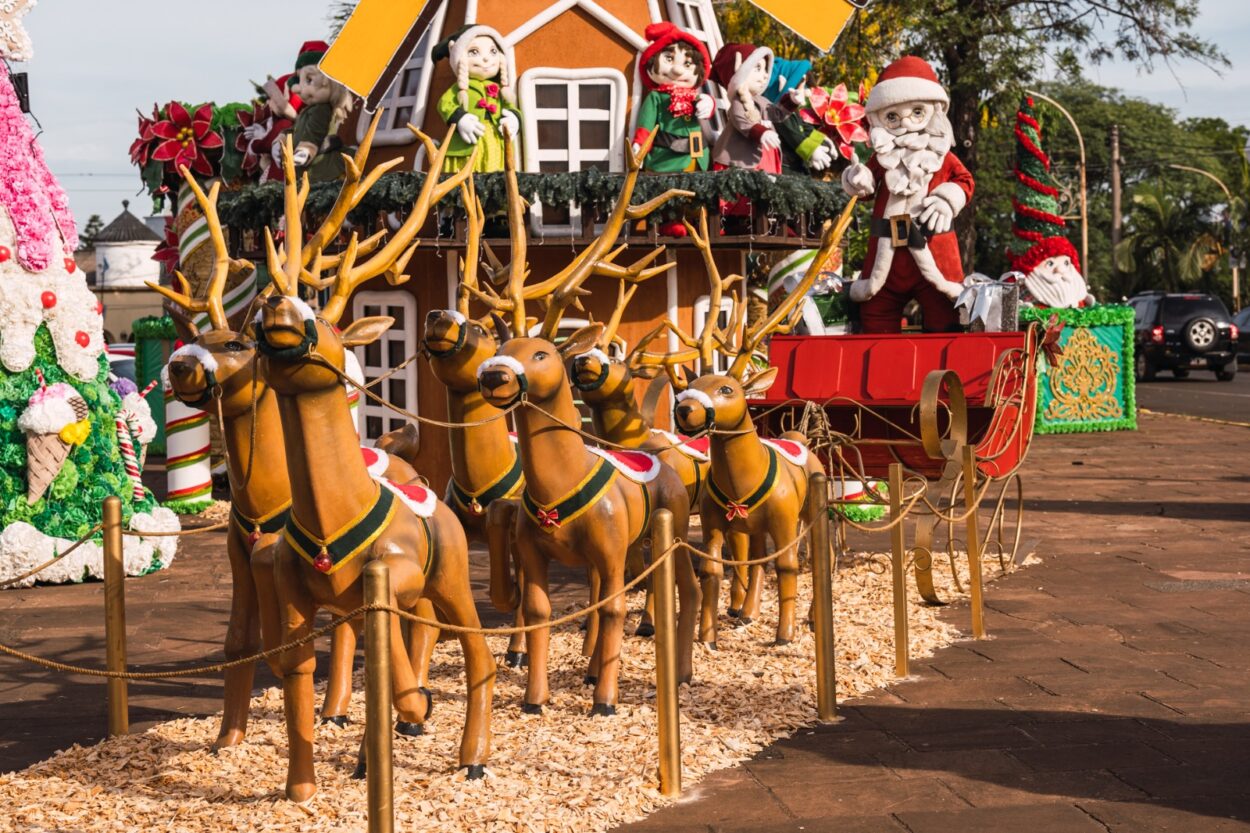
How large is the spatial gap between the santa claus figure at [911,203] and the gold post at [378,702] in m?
8.11

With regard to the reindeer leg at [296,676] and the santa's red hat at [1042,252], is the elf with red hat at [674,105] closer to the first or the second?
the reindeer leg at [296,676]

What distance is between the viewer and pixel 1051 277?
2259cm

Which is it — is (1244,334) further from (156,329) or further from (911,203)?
(911,203)

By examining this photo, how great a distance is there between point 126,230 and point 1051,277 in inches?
1952

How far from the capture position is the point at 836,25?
15.5m

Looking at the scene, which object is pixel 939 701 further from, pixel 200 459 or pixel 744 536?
pixel 200 459

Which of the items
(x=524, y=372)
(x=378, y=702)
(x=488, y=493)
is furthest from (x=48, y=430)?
(x=378, y=702)

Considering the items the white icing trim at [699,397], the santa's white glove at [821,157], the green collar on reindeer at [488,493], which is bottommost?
the green collar on reindeer at [488,493]

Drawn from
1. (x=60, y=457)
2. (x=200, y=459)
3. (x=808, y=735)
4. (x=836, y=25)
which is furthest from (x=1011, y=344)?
(x=200, y=459)

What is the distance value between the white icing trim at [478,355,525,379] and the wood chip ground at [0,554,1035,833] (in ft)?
5.43

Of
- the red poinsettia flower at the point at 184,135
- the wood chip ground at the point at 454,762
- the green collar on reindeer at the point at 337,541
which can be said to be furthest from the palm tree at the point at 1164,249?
the green collar on reindeer at the point at 337,541

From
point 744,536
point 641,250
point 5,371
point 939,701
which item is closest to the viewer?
point 939,701

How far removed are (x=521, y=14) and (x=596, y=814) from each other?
9.79m

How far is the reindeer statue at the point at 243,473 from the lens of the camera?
650cm
